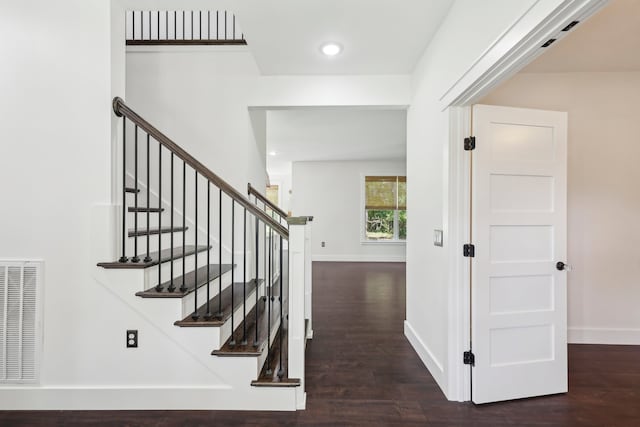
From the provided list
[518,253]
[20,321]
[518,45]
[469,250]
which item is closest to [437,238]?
[469,250]

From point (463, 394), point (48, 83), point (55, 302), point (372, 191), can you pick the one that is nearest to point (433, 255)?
point (463, 394)

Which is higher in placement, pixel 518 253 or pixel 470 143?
pixel 470 143

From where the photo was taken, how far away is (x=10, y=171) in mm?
1854

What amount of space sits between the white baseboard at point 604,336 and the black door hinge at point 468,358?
64.6 inches

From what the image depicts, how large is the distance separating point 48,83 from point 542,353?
12.2ft

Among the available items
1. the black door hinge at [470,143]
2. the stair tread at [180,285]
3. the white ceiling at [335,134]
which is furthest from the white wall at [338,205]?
the black door hinge at [470,143]

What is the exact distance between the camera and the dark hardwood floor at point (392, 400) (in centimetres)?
178

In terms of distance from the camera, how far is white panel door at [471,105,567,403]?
1.95 m

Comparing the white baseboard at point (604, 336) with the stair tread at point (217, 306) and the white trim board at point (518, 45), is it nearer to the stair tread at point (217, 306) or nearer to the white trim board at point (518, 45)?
the white trim board at point (518, 45)

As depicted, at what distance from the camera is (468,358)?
1.97 meters

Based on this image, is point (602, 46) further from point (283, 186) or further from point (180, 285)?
point (283, 186)

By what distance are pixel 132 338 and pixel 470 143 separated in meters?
2.53

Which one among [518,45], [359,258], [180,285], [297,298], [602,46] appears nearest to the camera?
[518,45]

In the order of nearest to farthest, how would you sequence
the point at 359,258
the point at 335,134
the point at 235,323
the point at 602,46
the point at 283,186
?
the point at 235,323
the point at 602,46
the point at 335,134
the point at 359,258
the point at 283,186
